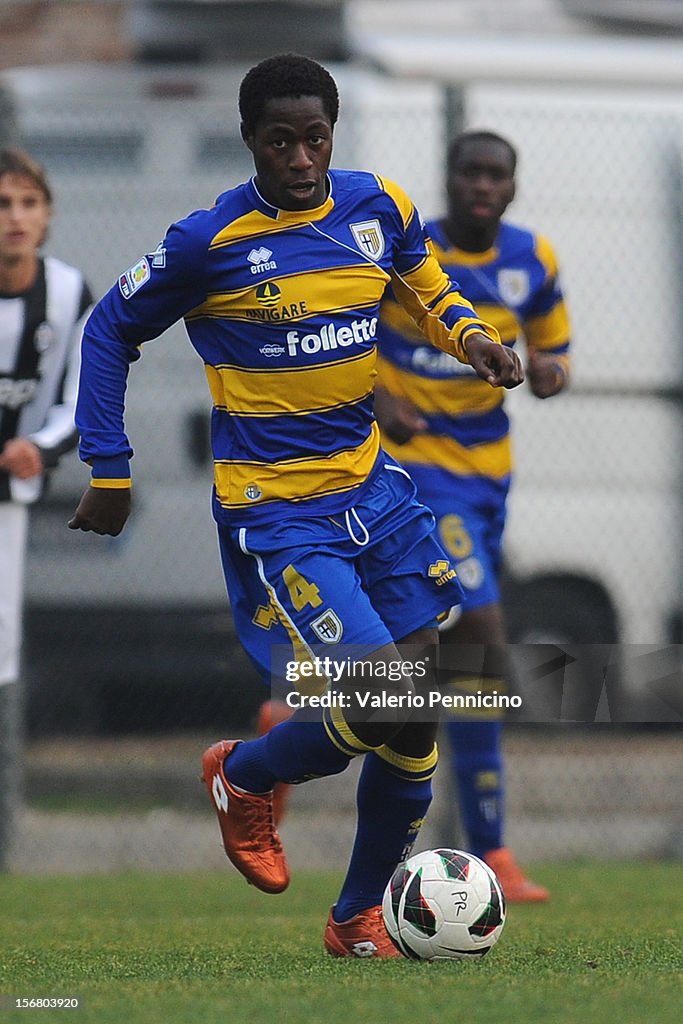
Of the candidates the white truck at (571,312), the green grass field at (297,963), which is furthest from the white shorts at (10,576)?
the white truck at (571,312)

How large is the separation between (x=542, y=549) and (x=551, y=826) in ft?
5.49

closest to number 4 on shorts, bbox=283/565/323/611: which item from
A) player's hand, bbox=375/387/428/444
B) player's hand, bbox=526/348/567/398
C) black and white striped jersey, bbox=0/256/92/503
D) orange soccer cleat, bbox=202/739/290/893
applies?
orange soccer cleat, bbox=202/739/290/893

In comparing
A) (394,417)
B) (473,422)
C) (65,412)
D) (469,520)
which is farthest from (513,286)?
(65,412)

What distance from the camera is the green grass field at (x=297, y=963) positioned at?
3635 millimetres

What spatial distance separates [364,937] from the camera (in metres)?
4.68

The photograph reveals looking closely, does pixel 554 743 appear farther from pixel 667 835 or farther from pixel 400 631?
pixel 400 631

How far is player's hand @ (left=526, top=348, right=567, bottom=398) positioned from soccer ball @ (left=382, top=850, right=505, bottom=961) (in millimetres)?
2140

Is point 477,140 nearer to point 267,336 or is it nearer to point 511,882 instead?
point 267,336

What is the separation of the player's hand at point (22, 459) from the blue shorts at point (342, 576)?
1.85 meters

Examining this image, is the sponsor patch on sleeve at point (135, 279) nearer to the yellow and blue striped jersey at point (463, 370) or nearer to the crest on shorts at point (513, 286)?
the yellow and blue striped jersey at point (463, 370)

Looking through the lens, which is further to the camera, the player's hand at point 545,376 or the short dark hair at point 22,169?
the short dark hair at point 22,169

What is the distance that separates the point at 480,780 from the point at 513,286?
1731 millimetres

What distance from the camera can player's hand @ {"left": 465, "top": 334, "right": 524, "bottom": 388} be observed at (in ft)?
14.8

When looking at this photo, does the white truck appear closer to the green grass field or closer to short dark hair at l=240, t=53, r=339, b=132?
the green grass field
